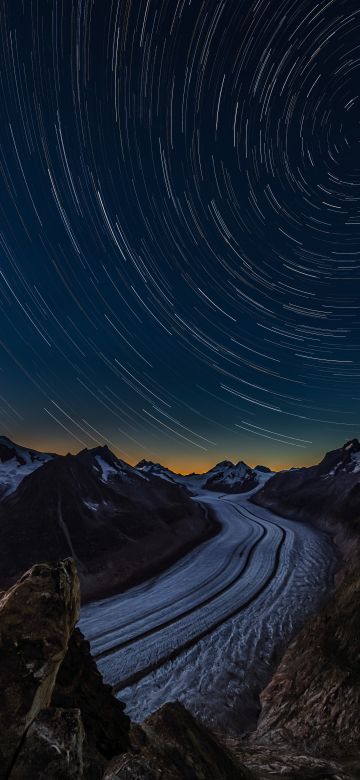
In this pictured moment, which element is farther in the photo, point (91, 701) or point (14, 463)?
point (14, 463)

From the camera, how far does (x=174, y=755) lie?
5160mm

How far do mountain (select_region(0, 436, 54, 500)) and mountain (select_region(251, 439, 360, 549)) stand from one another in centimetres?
4874

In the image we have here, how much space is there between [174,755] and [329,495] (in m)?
64.6

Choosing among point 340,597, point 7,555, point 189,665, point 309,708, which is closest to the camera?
point 309,708

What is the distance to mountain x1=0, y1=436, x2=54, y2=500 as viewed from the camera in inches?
2539

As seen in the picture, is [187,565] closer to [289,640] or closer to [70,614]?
[289,640]

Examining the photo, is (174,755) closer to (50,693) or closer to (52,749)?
(50,693)

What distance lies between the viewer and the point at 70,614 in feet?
19.5

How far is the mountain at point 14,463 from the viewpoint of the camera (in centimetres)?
6448

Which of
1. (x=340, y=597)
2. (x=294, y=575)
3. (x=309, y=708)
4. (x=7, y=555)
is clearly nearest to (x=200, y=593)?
(x=294, y=575)

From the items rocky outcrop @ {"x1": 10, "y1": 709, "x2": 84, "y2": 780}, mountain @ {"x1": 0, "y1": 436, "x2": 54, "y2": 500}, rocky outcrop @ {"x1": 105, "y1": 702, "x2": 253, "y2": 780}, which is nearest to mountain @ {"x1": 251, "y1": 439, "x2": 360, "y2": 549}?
rocky outcrop @ {"x1": 105, "y1": 702, "x2": 253, "y2": 780}

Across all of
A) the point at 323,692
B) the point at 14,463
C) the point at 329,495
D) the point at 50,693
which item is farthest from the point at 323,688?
the point at 14,463

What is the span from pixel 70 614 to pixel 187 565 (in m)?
31.5

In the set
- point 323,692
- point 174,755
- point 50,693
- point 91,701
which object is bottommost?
point 323,692
